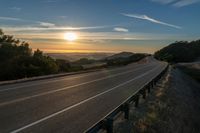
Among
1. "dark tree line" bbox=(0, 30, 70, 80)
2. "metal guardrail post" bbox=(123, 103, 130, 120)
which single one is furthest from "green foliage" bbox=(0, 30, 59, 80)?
"metal guardrail post" bbox=(123, 103, 130, 120)

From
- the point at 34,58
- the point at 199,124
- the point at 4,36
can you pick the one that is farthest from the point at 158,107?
the point at 4,36

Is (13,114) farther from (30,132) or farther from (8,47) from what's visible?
(8,47)

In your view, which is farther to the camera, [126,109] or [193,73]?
[193,73]

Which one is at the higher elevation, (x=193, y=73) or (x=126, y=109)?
(x=126, y=109)

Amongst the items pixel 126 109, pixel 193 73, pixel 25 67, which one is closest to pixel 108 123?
pixel 126 109

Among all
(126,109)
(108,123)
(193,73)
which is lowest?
(193,73)

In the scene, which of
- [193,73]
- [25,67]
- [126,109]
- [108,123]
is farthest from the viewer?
[193,73]

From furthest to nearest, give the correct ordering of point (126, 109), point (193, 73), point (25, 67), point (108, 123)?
1. point (193, 73)
2. point (25, 67)
3. point (126, 109)
4. point (108, 123)

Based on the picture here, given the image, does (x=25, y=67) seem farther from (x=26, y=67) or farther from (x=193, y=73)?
(x=193, y=73)

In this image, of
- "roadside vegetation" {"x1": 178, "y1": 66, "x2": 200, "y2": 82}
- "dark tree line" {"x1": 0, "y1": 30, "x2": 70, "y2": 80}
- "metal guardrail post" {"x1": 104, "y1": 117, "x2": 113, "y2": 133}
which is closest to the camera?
"metal guardrail post" {"x1": 104, "y1": 117, "x2": 113, "y2": 133}

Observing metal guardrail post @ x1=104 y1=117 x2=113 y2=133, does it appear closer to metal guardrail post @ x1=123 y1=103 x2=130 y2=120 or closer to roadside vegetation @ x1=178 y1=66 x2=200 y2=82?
metal guardrail post @ x1=123 y1=103 x2=130 y2=120

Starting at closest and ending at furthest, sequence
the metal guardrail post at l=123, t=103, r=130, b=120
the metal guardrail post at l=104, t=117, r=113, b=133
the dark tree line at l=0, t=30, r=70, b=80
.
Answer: the metal guardrail post at l=104, t=117, r=113, b=133 → the metal guardrail post at l=123, t=103, r=130, b=120 → the dark tree line at l=0, t=30, r=70, b=80

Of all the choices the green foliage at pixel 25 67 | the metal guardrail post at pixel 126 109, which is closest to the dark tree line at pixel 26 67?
the green foliage at pixel 25 67

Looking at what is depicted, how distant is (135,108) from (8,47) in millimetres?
53184
